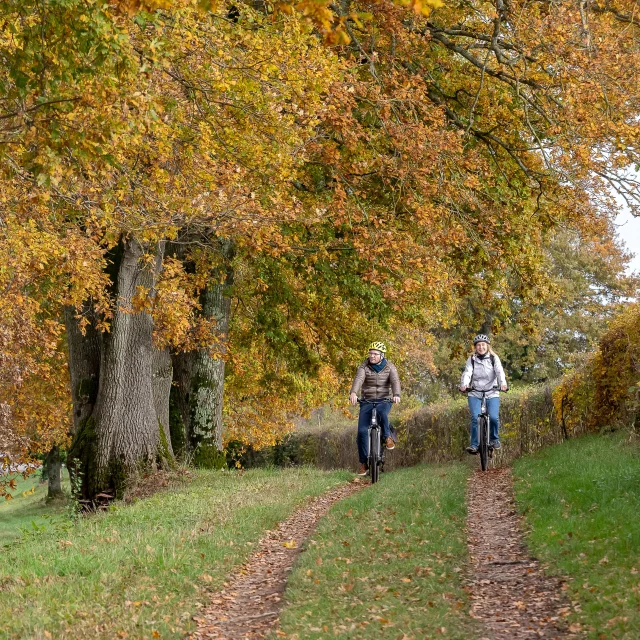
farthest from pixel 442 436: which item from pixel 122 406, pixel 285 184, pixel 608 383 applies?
pixel 285 184

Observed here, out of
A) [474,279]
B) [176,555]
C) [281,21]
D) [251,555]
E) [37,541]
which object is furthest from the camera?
[474,279]

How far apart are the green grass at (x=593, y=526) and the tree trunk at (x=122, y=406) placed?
667 cm

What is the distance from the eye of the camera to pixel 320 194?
16750mm

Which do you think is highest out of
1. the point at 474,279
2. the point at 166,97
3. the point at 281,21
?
the point at 281,21

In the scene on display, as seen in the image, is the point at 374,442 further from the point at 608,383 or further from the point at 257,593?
the point at 257,593

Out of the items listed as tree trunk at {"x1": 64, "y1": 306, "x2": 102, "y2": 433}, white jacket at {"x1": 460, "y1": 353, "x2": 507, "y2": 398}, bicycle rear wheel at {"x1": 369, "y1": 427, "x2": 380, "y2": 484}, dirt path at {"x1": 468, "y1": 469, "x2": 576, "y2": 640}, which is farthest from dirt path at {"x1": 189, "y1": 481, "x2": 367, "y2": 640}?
tree trunk at {"x1": 64, "y1": 306, "x2": 102, "y2": 433}

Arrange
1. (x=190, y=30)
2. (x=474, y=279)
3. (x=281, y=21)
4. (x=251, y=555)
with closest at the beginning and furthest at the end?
(x=251, y=555), (x=190, y=30), (x=281, y=21), (x=474, y=279)

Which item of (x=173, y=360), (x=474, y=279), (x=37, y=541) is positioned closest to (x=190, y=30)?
(x=37, y=541)

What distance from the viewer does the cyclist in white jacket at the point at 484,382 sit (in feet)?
46.6

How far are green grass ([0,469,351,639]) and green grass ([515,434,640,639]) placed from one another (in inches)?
116

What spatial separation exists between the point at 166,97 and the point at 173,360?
9.77 m

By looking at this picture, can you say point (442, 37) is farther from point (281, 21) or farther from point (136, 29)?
point (136, 29)

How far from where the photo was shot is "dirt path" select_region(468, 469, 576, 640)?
6.21 meters

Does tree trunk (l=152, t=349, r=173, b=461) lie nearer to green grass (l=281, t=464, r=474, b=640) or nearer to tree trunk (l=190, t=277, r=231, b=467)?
tree trunk (l=190, t=277, r=231, b=467)
